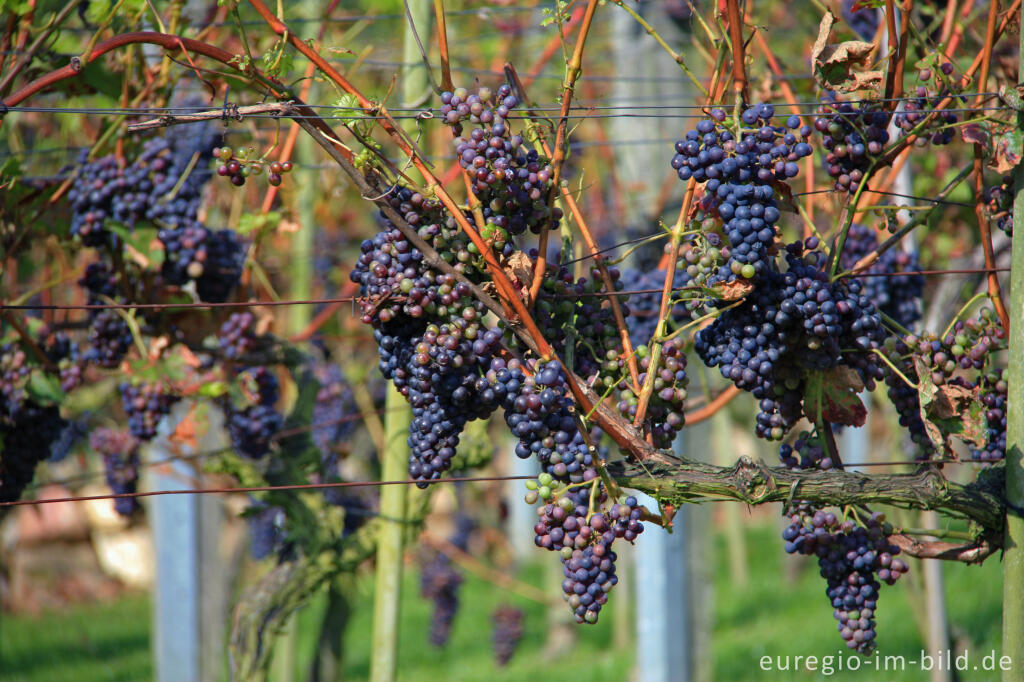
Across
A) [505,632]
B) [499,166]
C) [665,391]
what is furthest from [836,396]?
[505,632]

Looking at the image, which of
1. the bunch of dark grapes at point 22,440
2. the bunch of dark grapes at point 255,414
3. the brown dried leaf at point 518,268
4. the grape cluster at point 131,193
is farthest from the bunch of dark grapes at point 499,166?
the bunch of dark grapes at point 22,440

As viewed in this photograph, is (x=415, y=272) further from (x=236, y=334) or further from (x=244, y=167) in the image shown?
(x=236, y=334)

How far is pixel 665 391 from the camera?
1924 mm

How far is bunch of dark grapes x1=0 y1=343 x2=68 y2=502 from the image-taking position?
2621 mm

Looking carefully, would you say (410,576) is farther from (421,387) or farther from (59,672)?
(421,387)

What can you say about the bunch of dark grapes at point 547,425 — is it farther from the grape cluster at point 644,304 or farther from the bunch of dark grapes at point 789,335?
the grape cluster at point 644,304

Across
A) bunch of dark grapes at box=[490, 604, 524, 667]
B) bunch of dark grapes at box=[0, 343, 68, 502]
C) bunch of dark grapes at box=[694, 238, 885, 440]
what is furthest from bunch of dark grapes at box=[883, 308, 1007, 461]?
bunch of dark grapes at box=[490, 604, 524, 667]

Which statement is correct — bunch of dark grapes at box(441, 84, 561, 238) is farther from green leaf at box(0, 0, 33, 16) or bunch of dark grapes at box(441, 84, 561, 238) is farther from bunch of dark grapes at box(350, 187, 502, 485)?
green leaf at box(0, 0, 33, 16)

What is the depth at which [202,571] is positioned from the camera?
172 inches

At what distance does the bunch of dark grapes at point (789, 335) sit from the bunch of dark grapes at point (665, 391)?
0.10 m

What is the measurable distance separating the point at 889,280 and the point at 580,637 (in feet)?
18.5

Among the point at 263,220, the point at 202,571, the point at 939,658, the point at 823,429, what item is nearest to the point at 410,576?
the point at 202,571

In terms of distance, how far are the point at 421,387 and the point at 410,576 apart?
390 inches

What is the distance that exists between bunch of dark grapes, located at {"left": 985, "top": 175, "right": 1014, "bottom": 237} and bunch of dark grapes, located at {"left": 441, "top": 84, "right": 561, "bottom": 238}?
103 cm
